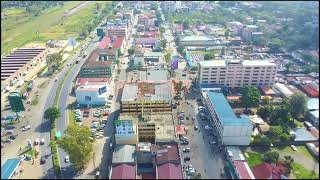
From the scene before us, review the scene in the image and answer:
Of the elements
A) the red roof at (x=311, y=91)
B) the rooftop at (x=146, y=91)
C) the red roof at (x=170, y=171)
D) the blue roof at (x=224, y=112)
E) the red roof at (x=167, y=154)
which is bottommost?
the red roof at (x=170, y=171)

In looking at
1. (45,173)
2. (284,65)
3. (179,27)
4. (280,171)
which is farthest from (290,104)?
(179,27)

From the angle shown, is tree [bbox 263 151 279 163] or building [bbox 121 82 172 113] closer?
tree [bbox 263 151 279 163]

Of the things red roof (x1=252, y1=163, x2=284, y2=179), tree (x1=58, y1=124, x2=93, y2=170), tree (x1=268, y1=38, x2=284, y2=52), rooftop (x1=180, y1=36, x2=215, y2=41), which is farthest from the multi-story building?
red roof (x1=252, y1=163, x2=284, y2=179)

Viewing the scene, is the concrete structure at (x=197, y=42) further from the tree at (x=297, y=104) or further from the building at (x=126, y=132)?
the building at (x=126, y=132)

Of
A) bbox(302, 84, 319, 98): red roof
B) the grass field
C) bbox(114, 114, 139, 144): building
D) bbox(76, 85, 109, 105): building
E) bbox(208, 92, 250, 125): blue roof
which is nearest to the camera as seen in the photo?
bbox(302, 84, 319, 98): red roof

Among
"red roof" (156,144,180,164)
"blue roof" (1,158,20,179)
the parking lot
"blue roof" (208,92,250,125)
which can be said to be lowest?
"blue roof" (1,158,20,179)

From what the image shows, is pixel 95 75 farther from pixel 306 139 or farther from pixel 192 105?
pixel 306 139

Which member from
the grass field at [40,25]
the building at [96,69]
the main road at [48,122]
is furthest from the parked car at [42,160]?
the grass field at [40,25]

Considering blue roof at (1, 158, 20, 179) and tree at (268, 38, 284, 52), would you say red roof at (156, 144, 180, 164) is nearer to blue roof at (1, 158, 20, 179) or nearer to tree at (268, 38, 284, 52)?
blue roof at (1, 158, 20, 179)
